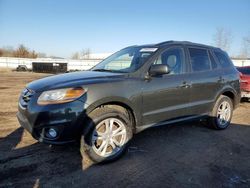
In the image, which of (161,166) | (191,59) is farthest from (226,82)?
(161,166)

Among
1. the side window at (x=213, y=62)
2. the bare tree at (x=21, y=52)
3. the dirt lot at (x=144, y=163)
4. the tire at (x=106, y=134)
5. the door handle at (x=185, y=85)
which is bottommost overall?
the dirt lot at (x=144, y=163)

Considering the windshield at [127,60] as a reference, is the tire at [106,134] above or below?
below

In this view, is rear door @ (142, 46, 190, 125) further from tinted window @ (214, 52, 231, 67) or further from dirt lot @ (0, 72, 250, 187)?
tinted window @ (214, 52, 231, 67)

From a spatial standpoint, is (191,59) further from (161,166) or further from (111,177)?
(111,177)

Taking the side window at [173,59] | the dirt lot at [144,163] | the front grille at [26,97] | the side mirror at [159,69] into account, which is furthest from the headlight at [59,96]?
the side window at [173,59]

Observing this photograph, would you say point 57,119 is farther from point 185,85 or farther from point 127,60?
point 185,85

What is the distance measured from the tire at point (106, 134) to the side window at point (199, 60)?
1.93 metres

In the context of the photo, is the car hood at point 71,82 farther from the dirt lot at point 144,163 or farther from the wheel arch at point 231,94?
the wheel arch at point 231,94

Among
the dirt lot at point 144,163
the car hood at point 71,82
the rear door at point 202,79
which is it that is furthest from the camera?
the rear door at point 202,79

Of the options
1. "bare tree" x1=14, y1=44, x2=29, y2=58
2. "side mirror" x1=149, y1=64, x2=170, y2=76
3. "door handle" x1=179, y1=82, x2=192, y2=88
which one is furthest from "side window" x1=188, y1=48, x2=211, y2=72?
"bare tree" x1=14, y1=44, x2=29, y2=58

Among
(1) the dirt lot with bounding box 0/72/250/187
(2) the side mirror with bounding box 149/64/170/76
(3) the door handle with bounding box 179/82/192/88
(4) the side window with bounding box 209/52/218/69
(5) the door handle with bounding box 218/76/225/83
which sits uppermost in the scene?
(4) the side window with bounding box 209/52/218/69

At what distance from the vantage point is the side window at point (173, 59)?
443 centimetres

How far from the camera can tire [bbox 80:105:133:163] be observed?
11.6 feet

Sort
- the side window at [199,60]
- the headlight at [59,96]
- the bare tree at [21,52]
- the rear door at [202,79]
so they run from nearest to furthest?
the headlight at [59,96] < the rear door at [202,79] < the side window at [199,60] < the bare tree at [21,52]
